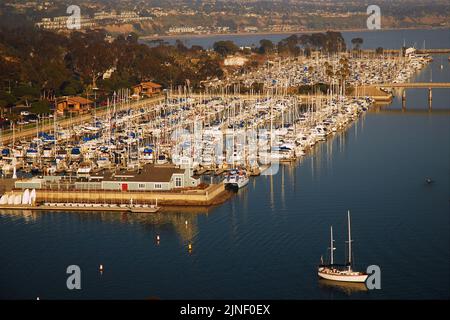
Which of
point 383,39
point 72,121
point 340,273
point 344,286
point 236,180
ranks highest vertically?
point 383,39

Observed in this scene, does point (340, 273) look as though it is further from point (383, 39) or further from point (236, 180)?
point (383, 39)

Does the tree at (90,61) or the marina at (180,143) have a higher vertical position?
the tree at (90,61)

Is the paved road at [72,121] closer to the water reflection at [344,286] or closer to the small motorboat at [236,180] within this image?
the small motorboat at [236,180]

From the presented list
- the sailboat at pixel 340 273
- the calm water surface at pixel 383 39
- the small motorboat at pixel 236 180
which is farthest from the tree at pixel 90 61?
the sailboat at pixel 340 273

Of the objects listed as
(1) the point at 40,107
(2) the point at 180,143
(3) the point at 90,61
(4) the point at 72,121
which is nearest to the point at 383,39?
(3) the point at 90,61

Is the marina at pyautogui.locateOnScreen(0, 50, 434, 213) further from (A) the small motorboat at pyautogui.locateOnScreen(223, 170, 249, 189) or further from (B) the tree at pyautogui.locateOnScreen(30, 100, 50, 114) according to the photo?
(B) the tree at pyautogui.locateOnScreen(30, 100, 50, 114)

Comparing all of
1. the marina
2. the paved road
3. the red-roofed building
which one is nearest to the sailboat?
the marina

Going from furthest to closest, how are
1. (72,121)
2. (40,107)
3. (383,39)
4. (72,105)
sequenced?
(383,39) → (72,105) → (40,107) → (72,121)

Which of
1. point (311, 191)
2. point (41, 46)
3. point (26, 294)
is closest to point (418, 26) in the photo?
point (41, 46)

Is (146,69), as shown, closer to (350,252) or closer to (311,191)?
(311,191)
